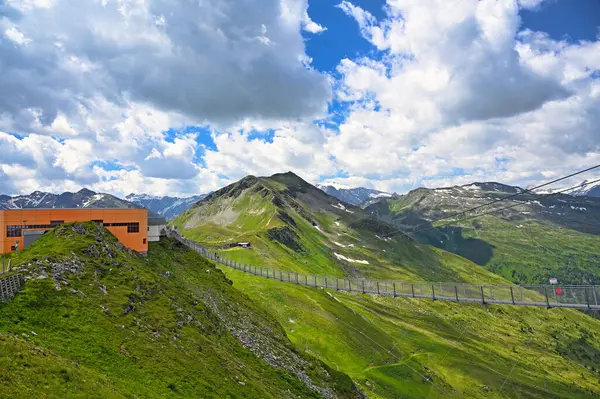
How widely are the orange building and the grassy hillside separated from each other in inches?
188

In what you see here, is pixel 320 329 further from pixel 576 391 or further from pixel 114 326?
pixel 576 391

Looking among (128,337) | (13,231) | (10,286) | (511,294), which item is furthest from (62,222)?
(511,294)

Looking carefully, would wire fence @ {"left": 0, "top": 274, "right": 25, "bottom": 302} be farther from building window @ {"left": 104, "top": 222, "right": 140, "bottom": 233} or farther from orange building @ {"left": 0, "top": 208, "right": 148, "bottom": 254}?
building window @ {"left": 104, "top": 222, "right": 140, "bottom": 233}

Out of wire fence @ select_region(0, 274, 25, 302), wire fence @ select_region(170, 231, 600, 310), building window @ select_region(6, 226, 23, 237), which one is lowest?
wire fence @ select_region(170, 231, 600, 310)

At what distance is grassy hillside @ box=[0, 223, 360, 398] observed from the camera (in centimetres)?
2271

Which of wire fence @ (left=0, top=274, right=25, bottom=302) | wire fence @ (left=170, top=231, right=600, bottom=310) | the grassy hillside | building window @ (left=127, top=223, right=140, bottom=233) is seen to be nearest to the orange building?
building window @ (left=127, top=223, right=140, bottom=233)

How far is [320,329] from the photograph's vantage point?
261ft

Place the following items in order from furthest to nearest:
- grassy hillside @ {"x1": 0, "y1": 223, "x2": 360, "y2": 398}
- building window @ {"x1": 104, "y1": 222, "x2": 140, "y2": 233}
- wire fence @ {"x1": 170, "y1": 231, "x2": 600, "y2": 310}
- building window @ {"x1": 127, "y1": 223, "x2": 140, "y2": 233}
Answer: building window @ {"x1": 127, "y1": 223, "x2": 140, "y2": 233}, building window @ {"x1": 104, "y1": 222, "x2": 140, "y2": 233}, wire fence @ {"x1": 170, "y1": 231, "x2": 600, "y2": 310}, grassy hillside @ {"x1": 0, "y1": 223, "x2": 360, "y2": 398}

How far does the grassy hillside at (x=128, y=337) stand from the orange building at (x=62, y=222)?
4.77m

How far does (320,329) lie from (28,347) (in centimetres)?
6277

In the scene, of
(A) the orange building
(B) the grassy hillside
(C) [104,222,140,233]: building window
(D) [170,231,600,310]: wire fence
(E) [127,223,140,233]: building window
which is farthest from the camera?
(E) [127,223,140,233]: building window

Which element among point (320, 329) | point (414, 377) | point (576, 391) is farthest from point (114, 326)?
point (576, 391)

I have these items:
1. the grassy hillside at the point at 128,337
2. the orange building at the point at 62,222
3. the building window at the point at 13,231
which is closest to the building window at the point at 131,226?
the orange building at the point at 62,222

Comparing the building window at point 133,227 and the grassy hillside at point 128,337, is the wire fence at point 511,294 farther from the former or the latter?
the building window at point 133,227
